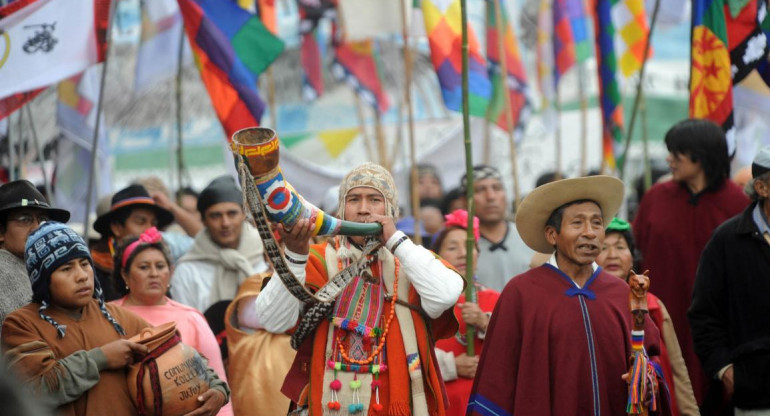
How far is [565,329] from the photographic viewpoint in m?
5.11

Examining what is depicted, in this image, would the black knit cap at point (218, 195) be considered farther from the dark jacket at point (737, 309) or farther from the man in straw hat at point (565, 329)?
the dark jacket at point (737, 309)

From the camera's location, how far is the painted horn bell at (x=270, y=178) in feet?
14.0

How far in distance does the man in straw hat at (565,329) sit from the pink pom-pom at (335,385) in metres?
0.67

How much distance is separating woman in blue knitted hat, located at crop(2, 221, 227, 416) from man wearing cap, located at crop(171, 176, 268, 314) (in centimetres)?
212

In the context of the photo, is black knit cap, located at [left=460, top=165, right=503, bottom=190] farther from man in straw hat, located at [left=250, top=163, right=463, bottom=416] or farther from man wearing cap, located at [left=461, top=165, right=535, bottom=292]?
man in straw hat, located at [left=250, top=163, right=463, bottom=416]

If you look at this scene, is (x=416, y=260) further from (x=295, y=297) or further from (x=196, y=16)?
(x=196, y=16)

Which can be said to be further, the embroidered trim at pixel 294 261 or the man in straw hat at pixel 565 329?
the man in straw hat at pixel 565 329

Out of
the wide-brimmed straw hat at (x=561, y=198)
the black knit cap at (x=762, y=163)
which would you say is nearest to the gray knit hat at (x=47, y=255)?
the wide-brimmed straw hat at (x=561, y=198)

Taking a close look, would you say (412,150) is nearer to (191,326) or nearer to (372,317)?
(191,326)

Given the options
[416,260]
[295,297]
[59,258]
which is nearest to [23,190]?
[59,258]

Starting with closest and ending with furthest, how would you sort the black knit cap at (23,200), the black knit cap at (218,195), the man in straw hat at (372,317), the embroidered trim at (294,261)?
the embroidered trim at (294,261), the man in straw hat at (372,317), the black knit cap at (23,200), the black knit cap at (218,195)

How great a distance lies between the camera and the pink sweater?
6039 mm

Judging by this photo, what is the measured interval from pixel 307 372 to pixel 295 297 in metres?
0.48

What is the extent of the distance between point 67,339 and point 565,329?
2215mm
